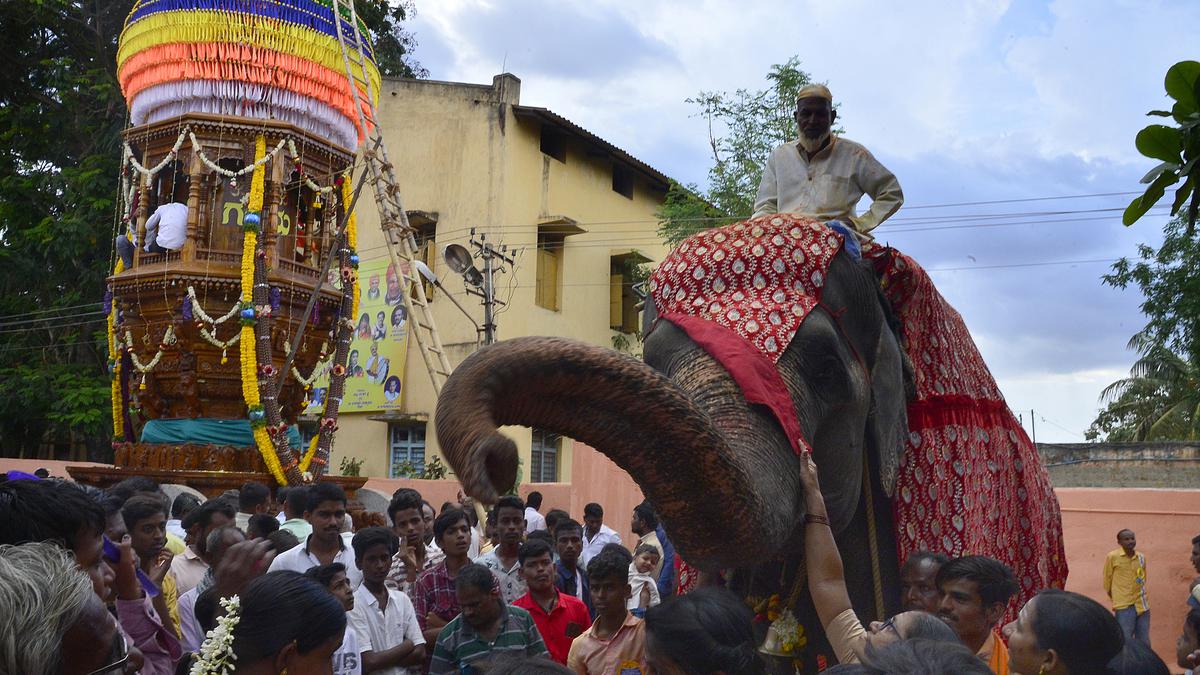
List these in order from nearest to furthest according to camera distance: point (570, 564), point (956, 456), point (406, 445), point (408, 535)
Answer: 1. point (956, 456)
2. point (408, 535)
3. point (570, 564)
4. point (406, 445)

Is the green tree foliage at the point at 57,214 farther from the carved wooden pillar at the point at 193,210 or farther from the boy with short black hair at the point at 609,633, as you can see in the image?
the boy with short black hair at the point at 609,633

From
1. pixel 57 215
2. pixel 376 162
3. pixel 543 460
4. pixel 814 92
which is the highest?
pixel 57 215

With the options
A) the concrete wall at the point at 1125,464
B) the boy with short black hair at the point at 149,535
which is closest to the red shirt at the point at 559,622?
the boy with short black hair at the point at 149,535

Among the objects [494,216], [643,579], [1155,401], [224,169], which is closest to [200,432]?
[224,169]

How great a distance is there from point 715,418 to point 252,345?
1111cm

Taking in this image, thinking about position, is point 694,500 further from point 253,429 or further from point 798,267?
point 253,429

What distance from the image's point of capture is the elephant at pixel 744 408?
262 cm

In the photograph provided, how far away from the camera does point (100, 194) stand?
20297 millimetres

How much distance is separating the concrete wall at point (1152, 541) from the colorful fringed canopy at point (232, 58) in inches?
393

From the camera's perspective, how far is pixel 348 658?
13.6ft

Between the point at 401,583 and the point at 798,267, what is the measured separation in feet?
10.1

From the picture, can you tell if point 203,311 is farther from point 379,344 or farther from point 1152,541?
point 1152,541

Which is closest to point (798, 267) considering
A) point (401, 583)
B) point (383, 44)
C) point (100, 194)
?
point (401, 583)

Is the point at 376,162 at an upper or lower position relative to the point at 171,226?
upper
